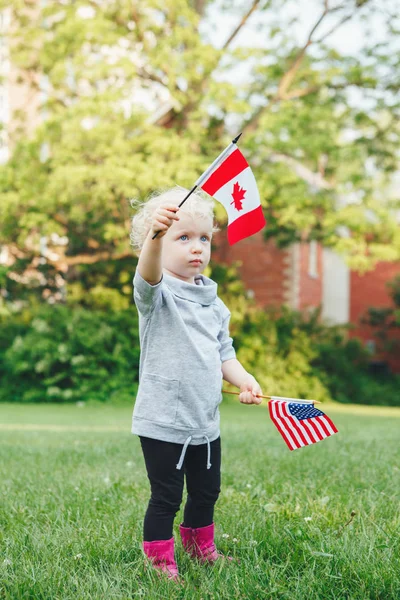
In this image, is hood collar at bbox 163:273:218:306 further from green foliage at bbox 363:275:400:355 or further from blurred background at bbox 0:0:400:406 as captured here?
green foliage at bbox 363:275:400:355

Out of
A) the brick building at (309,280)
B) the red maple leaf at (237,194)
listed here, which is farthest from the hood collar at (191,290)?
the brick building at (309,280)

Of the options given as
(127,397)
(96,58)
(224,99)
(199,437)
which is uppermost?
(96,58)

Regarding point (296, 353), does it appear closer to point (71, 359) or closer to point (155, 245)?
point (71, 359)

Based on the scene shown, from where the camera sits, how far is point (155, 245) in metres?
2.46

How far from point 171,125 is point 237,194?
16.7 metres

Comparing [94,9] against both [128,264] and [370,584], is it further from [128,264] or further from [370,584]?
[370,584]

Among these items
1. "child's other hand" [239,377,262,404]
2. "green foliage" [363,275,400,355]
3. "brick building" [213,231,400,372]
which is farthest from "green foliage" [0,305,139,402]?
"child's other hand" [239,377,262,404]

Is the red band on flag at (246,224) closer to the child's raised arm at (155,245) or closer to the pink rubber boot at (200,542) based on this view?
the child's raised arm at (155,245)

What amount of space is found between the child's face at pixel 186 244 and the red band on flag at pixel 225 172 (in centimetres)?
13

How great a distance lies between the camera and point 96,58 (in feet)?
50.7

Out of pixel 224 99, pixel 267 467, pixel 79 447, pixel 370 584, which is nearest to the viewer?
pixel 370 584

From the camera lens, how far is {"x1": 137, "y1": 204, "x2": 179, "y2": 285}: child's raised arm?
7.78 ft

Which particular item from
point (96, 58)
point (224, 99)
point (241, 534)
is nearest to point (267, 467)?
point (241, 534)

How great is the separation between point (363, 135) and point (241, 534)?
16163 millimetres
